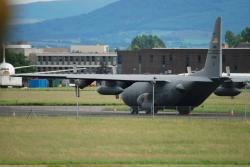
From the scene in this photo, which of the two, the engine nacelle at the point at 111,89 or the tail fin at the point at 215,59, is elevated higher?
the tail fin at the point at 215,59

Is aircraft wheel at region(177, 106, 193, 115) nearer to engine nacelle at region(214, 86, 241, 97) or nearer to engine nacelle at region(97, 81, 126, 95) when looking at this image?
engine nacelle at region(214, 86, 241, 97)

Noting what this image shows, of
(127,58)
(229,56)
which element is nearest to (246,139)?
(229,56)

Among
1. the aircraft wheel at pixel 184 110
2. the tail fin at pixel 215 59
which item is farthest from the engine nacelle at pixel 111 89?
the tail fin at pixel 215 59

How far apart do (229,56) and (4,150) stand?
12451cm

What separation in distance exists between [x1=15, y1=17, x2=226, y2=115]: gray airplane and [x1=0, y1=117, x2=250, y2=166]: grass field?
7.26 metres

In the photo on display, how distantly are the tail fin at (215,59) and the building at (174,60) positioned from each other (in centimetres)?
9008

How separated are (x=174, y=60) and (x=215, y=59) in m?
98.9

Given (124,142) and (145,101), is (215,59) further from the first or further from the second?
(124,142)

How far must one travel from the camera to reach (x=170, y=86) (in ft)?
214

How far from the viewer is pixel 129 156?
34.8 metres

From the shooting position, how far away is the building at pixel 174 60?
158m

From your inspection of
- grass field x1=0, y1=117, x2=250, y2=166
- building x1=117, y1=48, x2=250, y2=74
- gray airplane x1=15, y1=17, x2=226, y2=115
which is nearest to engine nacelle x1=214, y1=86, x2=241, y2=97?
gray airplane x1=15, y1=17, x2=226, y2=115

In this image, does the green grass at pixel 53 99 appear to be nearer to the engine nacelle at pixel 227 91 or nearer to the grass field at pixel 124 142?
the engine nacelle at pixel 227 91

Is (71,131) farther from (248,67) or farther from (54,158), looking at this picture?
(248,67)
